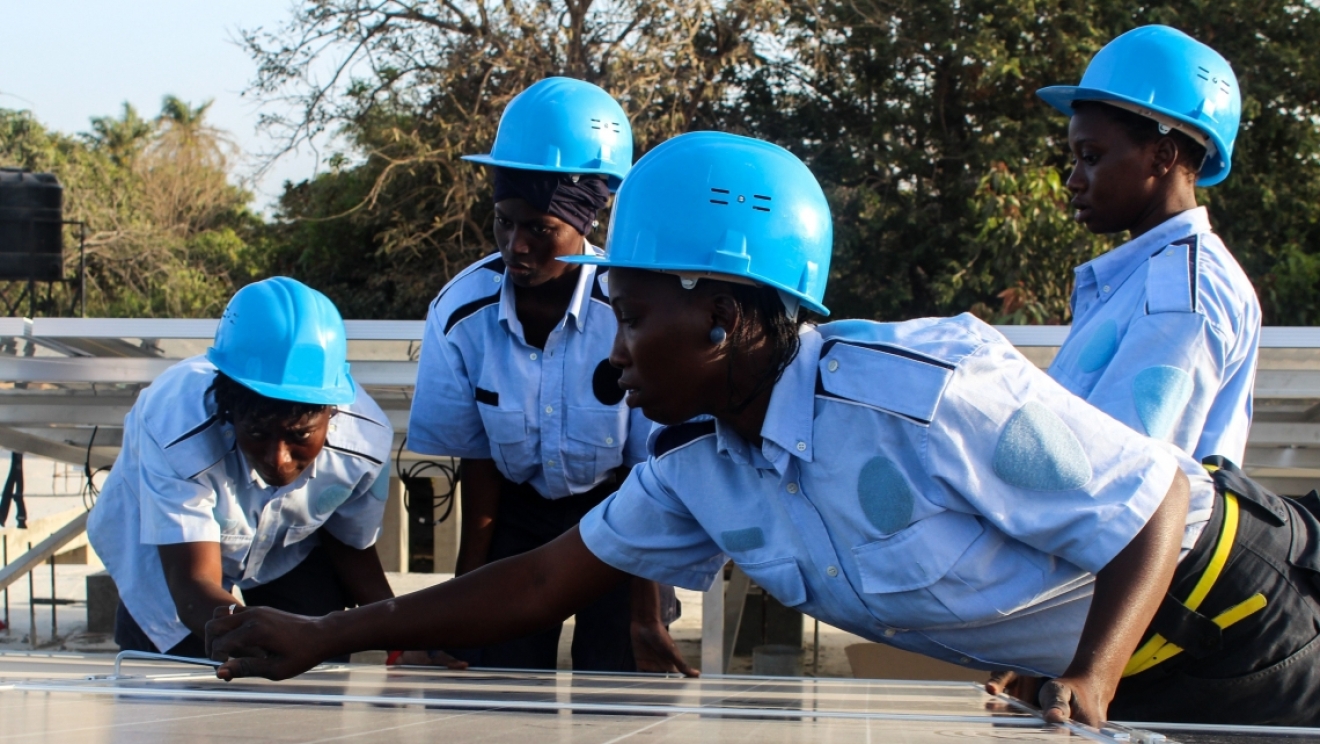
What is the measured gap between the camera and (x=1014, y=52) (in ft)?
42.1

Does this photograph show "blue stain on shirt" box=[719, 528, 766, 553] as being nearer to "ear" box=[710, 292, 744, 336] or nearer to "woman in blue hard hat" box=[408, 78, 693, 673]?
"ear" box=[710, 292, 744, 336]

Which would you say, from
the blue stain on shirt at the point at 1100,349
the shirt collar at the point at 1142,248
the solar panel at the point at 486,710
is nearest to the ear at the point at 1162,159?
the shirt collar at the point at 1142,248

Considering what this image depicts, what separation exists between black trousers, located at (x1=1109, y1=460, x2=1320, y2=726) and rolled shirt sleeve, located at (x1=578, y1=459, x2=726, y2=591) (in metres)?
0.81

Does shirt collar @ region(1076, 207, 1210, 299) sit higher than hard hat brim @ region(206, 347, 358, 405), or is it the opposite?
shirt collar @ region(1076, 207, 1210, 299)

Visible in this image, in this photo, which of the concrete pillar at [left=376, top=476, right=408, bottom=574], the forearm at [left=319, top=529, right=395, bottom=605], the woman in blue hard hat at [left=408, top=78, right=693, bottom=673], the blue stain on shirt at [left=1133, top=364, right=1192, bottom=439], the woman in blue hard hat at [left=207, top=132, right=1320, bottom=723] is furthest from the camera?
the concrete pillar at [left=376, top=476, right=408, bottom=574]

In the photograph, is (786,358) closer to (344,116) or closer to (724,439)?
(724,439)

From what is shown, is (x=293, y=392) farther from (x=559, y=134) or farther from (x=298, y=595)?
(x=559, y=134)

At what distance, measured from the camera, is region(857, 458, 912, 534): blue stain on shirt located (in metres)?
2.08

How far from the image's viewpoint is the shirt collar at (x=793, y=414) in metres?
Result: 2.14

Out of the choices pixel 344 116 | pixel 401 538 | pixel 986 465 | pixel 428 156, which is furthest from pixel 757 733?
pixel 344 116

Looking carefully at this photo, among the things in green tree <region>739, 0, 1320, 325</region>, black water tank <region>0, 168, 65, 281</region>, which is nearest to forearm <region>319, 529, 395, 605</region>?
green tree <region>739, 0, 1320, 325</region>

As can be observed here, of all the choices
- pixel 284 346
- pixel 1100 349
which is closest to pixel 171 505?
pixel 284 346

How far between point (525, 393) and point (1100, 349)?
140 centimetres

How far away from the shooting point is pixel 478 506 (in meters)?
3.49
